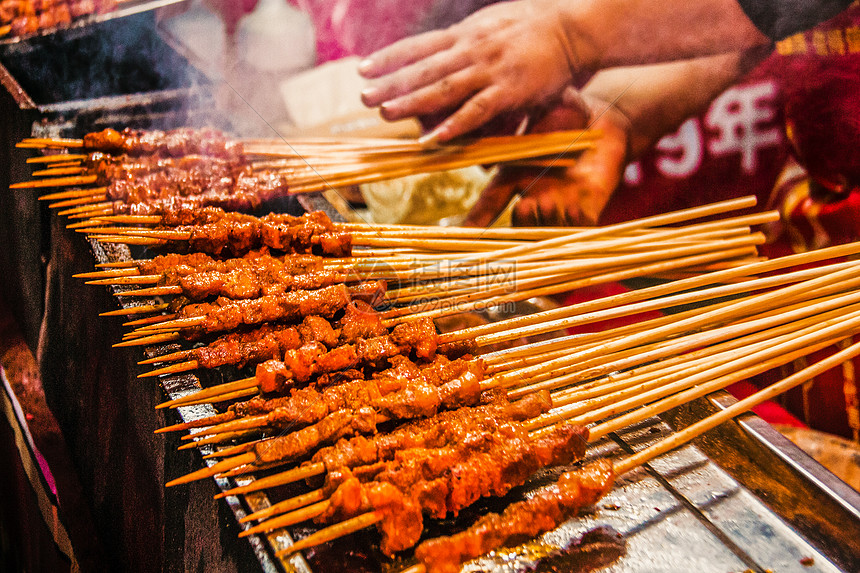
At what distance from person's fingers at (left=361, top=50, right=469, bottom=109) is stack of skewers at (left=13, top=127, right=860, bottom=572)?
1984 mm

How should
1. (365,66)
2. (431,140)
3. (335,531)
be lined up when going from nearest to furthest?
(335,531) → (431,140) → (365,66)

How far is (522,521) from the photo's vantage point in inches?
60.6

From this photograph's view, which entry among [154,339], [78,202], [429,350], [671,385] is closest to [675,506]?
[671,385]

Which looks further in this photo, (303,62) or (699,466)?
(303,62)

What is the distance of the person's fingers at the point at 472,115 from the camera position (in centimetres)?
387

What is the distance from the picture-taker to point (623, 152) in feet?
13.1

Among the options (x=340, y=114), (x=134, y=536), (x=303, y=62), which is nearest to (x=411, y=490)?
(x=134, y=536)

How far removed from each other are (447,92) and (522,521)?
3.54 m

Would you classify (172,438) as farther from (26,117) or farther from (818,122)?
(818,122)

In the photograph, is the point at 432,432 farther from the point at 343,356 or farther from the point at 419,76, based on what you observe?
the point at 419,76

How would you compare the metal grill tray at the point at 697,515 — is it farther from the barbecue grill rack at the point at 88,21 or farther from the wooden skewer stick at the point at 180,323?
the barbecue grill rack at the point at 88,21

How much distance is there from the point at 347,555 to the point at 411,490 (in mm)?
312

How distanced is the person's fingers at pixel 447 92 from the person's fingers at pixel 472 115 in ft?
0.27

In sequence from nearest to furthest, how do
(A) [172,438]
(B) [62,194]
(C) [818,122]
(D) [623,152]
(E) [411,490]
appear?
(E) [411,490], (A) [172,438], (B) [62,194], (C) [818,122], (D) [623,152]
